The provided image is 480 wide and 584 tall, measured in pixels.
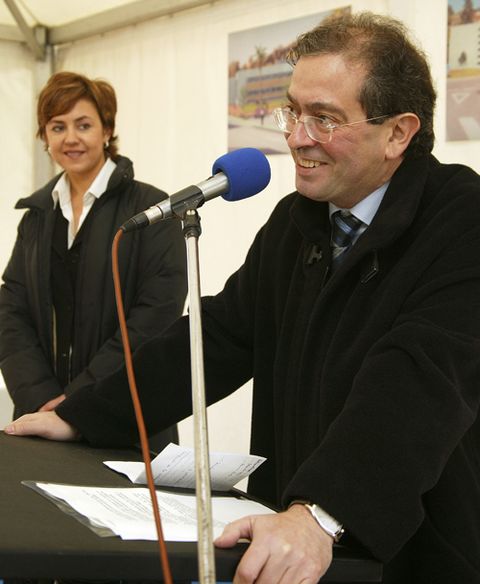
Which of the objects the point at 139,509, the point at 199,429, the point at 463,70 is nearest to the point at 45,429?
the point at 139,509

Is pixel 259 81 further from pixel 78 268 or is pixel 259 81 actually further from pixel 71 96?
pixel 78 268

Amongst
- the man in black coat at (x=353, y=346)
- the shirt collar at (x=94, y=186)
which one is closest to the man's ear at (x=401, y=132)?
the man in black coat at (x=353, y=346)

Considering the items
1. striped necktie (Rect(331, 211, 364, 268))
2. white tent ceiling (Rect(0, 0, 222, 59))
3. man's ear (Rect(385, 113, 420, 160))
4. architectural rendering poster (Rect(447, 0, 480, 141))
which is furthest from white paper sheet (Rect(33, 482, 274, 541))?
white tent ceiling (Rect(0, 0, 222, 59))

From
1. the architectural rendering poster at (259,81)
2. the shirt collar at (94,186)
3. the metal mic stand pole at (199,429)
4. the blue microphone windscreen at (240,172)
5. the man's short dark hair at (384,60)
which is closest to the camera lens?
the metal mic stand pole at (199,429)

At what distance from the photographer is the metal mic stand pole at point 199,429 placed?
93 centimetres

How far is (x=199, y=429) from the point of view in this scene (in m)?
1.01

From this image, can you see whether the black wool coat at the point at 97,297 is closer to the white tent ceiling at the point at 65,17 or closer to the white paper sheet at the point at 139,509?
the white paper sheet at the point at 139,509

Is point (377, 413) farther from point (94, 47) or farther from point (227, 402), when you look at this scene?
point (94, 47)

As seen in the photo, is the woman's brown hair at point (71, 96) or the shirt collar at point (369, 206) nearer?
the shirt collar at point (369, 206)

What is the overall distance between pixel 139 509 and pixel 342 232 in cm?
70

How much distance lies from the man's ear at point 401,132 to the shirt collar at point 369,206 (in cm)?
6

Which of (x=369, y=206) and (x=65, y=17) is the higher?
(x=65, y=17)

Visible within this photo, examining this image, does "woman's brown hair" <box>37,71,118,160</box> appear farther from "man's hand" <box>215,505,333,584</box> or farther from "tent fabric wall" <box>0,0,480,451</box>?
"man's hand" <box>215,505,333,584</box>

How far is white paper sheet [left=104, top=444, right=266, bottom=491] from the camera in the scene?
1417mm
